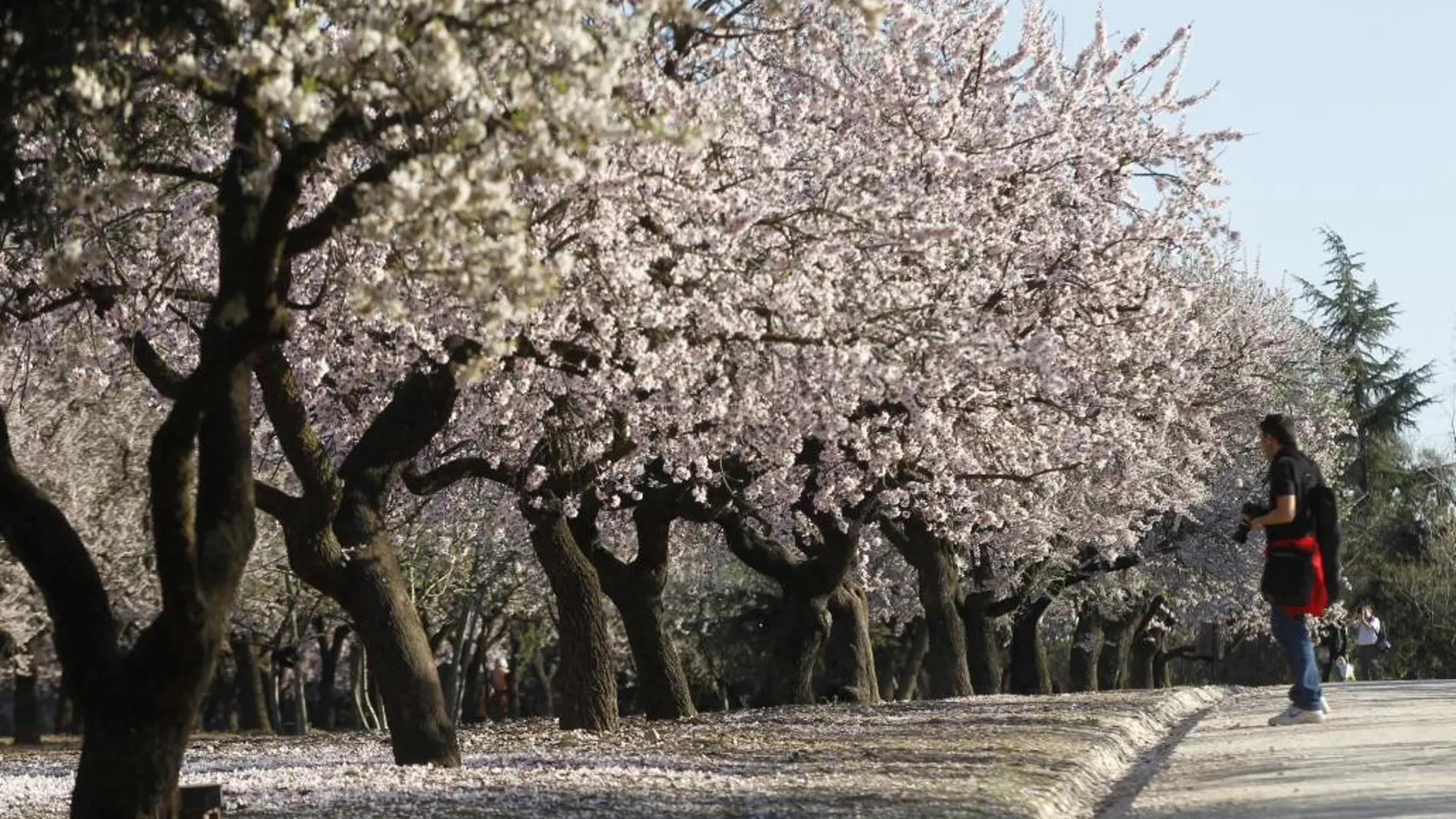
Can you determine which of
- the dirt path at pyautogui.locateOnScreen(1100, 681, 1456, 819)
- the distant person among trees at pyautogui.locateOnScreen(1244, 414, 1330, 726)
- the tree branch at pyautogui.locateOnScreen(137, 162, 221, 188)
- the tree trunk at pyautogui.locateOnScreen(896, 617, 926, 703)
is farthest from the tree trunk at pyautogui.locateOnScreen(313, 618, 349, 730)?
the tree branch at pyautogui.locateOnScreen(137, 162, 221, 188)

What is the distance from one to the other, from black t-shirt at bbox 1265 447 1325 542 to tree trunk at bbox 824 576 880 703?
14709mm

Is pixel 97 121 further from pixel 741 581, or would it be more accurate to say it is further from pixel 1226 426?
pixel 741 581

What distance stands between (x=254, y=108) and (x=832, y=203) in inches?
317

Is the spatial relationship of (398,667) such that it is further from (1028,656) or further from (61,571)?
(1028,656)

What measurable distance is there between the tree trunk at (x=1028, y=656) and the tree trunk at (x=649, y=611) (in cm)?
2264

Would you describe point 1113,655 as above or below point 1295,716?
above

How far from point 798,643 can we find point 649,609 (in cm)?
472

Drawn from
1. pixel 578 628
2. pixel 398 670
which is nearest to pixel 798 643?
pixel 578 628

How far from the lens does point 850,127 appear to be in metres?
19.0

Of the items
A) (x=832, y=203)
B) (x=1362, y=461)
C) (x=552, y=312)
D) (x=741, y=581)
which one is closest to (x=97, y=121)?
(x=552, y=312)

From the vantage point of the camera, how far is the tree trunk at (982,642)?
1678 inches

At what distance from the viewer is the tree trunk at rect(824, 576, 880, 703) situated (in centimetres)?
3173

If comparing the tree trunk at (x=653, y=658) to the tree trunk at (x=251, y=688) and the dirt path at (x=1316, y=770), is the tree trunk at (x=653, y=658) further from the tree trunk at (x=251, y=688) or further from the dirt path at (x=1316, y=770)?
the tree trunk at (x=251, y=688)

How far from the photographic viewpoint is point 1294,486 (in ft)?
55.6
